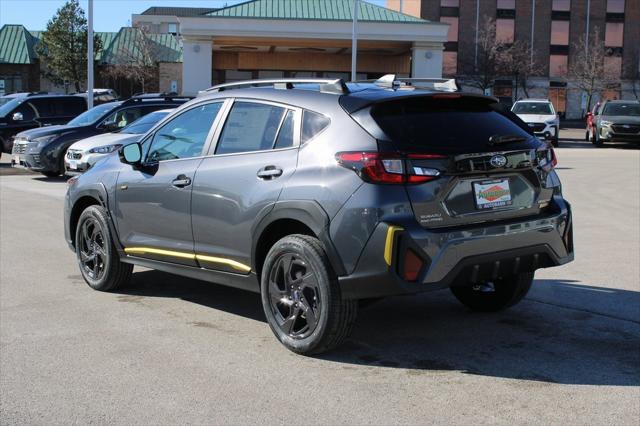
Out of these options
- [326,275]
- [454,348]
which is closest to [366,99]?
[326,275]

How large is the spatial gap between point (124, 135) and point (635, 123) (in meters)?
22.4

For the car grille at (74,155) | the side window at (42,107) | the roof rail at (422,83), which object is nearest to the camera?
the roof rail at (422,83)

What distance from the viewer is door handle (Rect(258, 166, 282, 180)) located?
5464mm

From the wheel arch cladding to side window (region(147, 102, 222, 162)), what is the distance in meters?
1.06

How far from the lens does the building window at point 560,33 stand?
73250mm

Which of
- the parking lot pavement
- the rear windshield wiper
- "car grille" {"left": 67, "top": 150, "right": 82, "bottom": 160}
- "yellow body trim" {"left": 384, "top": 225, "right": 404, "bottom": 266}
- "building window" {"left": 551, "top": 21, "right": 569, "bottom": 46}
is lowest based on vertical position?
the parking lot pavement

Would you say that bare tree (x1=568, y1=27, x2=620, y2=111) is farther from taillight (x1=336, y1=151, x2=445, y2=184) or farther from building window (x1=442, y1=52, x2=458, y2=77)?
taillight (x1=336, y1=151, x2=445, y2=184)

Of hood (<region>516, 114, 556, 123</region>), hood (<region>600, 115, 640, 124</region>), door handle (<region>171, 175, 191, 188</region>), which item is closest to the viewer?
door handle (<region>171, 175, 191, 188</region>)

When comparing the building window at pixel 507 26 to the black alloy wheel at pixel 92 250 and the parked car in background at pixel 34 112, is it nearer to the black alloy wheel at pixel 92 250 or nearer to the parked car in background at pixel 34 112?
the parked car in background at pixel 34 112

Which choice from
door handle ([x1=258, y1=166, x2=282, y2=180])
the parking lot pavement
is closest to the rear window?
door handle ([x1=258, y1=166, x2=282, y2=180])

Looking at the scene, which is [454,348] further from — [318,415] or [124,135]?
[124,135]

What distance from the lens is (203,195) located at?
19.7 ft

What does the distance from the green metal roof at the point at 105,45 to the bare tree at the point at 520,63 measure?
2681cm

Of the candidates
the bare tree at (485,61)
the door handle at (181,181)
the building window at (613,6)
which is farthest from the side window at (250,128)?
the building window at (613,6)
